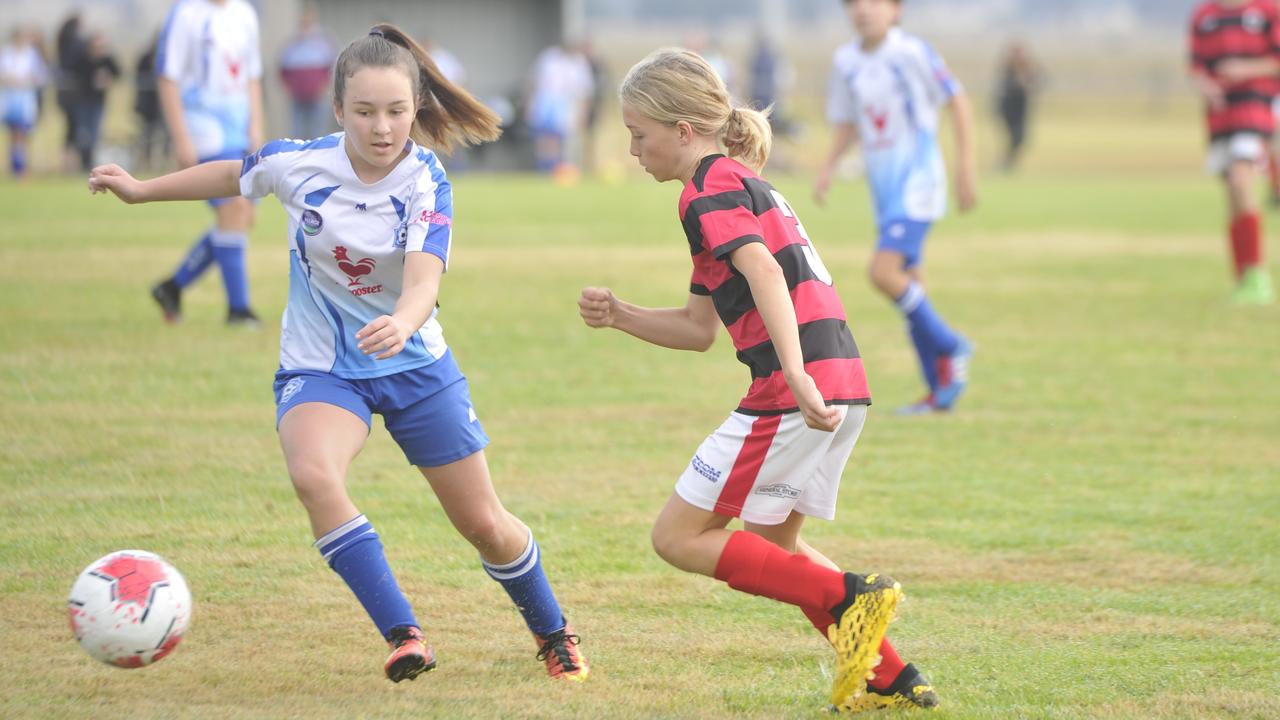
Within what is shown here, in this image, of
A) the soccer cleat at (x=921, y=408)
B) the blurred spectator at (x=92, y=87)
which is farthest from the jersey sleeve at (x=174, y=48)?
the blurred spectator at (x=92, y=87)

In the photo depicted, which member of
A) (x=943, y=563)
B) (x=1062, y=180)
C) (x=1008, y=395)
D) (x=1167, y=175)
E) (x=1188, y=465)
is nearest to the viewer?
(x=943, y=563)

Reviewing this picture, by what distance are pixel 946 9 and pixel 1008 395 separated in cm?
12112

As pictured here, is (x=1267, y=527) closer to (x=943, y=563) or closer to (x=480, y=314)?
(x=943, y=563)

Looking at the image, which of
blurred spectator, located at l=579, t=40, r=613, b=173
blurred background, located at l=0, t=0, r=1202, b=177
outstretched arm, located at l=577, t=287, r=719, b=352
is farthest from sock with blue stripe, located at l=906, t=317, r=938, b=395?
blurred spectator, located at l=579, t=40, r=613, b=173

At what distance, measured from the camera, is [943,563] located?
5012 millimetres

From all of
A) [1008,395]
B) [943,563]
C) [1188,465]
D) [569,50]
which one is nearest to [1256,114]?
[1008,395]

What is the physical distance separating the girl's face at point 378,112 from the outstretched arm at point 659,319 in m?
0.59

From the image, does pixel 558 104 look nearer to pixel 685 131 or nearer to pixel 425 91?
pixel 425 91

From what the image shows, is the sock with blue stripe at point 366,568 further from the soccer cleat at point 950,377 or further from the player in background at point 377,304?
the soccer cleat at point 950,377

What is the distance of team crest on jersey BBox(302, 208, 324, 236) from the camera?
12.5ft

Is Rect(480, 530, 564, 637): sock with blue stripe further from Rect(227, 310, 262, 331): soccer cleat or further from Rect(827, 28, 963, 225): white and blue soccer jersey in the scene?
Rect(227, 310, 262, 331): soccer cleat

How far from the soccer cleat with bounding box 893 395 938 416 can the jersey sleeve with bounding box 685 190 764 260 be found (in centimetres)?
407

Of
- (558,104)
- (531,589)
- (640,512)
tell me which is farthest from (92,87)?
(531,589)

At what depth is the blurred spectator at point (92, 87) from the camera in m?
21.4
